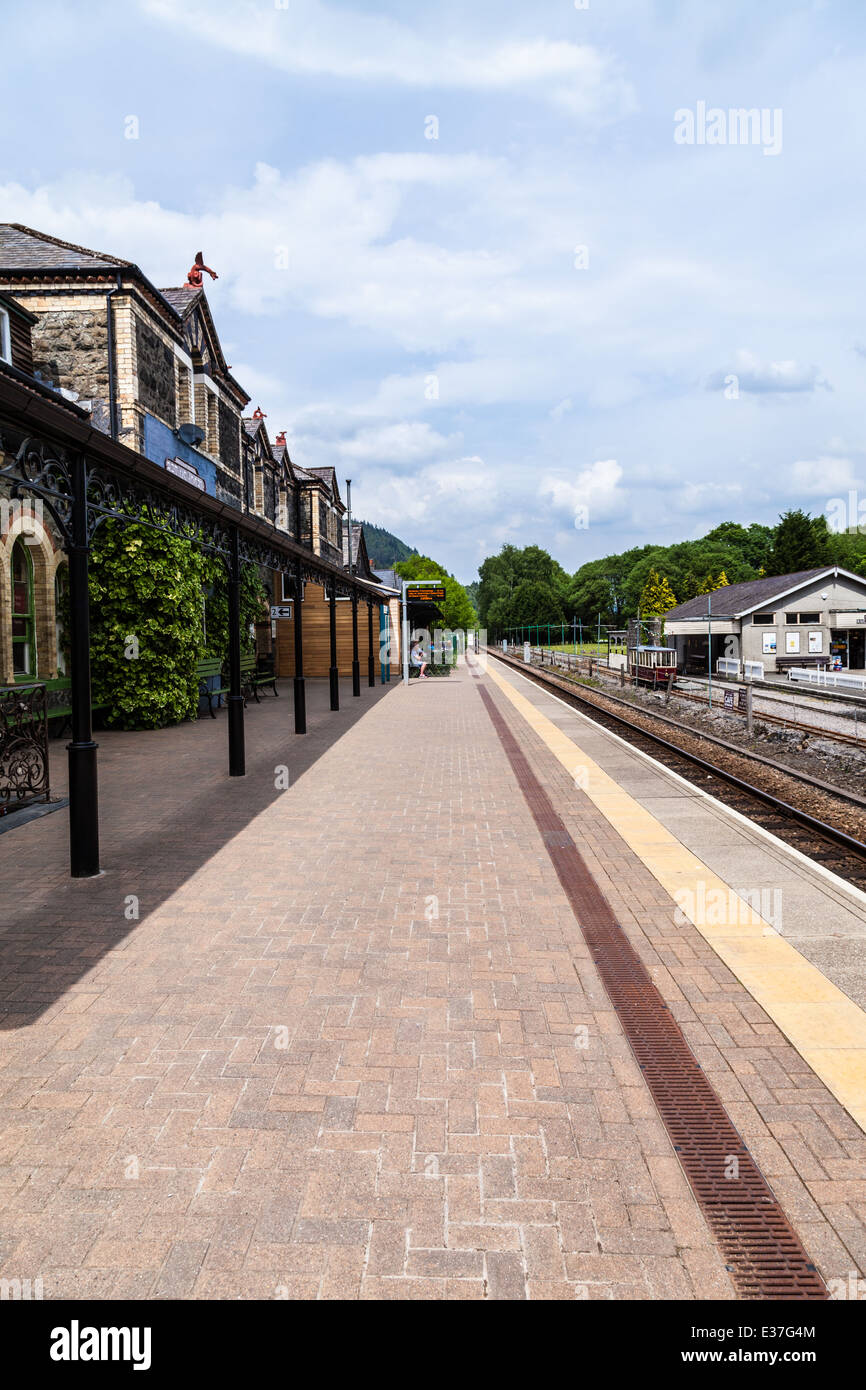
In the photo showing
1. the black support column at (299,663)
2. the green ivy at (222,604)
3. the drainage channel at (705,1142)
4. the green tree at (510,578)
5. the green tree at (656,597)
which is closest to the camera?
the drainage channel at (705,1142)

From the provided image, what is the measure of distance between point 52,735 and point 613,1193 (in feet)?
47.0

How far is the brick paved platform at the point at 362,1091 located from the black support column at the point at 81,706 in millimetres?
281

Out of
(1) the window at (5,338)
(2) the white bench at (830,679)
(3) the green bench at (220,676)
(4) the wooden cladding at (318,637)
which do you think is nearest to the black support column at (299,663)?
(3) the green bench at (220,676)

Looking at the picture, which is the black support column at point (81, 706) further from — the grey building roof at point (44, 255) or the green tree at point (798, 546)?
the green tree at point (798, 546)

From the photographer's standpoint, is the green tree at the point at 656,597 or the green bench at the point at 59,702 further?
the green tree at the point at 656,597

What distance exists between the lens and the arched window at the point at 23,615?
14.7 meters

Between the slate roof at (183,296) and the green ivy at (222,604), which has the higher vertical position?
the slate roof at (183,296)

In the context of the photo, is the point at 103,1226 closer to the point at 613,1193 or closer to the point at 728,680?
the point at 613,1193

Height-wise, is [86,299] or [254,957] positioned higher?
[86,299]

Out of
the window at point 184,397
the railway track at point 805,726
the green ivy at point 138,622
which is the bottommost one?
the railway track at point 805,726

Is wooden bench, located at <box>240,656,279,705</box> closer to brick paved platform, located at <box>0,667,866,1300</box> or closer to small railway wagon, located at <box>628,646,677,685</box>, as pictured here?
brick paved platform, located at <box>0,667,866,1300</box>

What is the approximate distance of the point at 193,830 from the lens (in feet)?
27.4

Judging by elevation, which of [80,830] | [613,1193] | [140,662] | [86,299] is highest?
[86,299]
